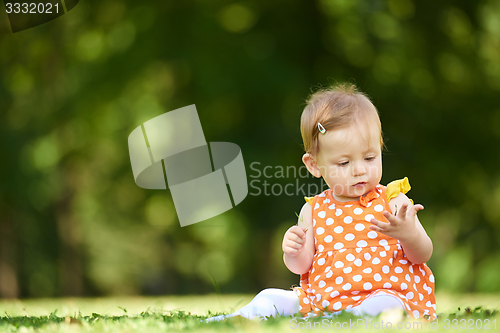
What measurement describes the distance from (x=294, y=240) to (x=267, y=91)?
600 cm

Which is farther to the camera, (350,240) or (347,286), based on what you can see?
(350,240)

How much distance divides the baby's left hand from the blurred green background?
5.89m

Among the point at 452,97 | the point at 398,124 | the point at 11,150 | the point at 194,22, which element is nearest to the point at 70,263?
the point at 11,150

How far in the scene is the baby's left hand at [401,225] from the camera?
7.93ft

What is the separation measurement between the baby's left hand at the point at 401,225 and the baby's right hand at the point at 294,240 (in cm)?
42

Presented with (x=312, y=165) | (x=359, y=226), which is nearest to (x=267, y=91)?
(x=312, y=165)

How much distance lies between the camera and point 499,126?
26.8 feet

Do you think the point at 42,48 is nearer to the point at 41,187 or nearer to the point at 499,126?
the point at 41,187

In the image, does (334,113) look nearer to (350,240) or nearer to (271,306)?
(350,240)

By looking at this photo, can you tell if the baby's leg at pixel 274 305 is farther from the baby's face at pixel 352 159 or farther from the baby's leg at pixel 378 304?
the baby's face at pixel 352 159

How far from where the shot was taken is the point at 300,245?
273 cm

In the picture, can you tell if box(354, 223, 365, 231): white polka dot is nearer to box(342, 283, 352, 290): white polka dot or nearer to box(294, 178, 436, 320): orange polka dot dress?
box(294, 178, 436, 320): orange polka dot dress

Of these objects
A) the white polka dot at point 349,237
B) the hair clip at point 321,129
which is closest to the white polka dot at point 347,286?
the white polka dot at point 349,237

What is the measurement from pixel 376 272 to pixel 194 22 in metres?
6.69
